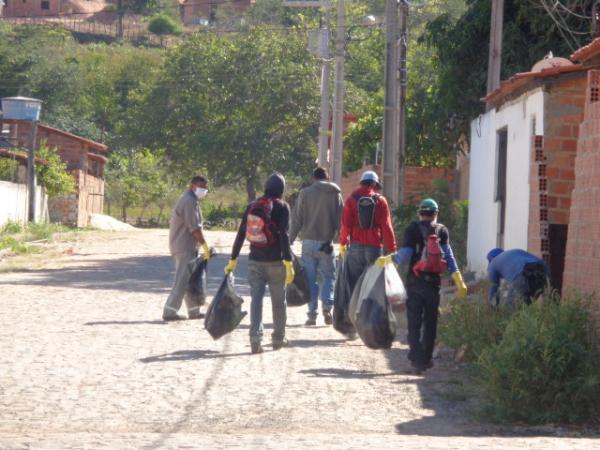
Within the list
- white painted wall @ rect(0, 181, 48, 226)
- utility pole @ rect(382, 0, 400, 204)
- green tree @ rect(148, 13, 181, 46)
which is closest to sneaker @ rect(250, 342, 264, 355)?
utility pole @ rect(382, 0, 400, 204)

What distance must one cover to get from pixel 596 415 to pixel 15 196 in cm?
3261

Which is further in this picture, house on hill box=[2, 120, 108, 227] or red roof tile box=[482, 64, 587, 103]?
house on hill box=[2, 120, 108, 227]

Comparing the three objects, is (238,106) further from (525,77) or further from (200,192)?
(525,77)

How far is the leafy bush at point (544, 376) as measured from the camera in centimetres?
850

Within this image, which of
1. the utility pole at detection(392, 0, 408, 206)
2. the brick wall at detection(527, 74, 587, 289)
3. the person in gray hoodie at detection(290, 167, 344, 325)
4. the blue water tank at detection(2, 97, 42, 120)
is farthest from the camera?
the blue water tank at detection(2, 97, 42, 120)

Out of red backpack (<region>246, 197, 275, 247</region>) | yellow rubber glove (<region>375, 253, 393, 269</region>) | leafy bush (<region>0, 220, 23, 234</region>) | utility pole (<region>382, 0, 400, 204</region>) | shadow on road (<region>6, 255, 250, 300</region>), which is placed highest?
utility pole (<region>382, 0, 400, 204</region>)

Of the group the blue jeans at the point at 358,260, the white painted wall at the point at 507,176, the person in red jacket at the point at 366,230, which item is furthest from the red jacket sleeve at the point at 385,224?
the white painted wall at the point at 507,176

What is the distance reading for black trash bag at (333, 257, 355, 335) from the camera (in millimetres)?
11961

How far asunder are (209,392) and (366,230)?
3537mm

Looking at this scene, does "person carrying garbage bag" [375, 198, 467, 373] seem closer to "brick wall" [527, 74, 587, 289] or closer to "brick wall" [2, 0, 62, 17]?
"brick wall" [527, 74, 587, 289]

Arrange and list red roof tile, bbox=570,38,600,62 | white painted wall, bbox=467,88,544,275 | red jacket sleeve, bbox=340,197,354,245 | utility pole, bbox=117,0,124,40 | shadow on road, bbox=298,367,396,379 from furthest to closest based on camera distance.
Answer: utility pole, bbox=117,0,124,40 → white painted wall, bbox=467,88,544,275 → red jacket sleeve, bbox=340,197,354,245 → red roof tile, bbox=570,38,600,62 → shadow on road, bbox=298,367,396,379

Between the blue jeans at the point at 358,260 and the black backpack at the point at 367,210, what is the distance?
0.75 ft

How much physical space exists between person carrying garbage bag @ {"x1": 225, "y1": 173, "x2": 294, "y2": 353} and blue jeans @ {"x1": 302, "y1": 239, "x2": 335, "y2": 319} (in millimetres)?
1870

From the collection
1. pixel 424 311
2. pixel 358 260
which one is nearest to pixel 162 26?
pixel 358 260
